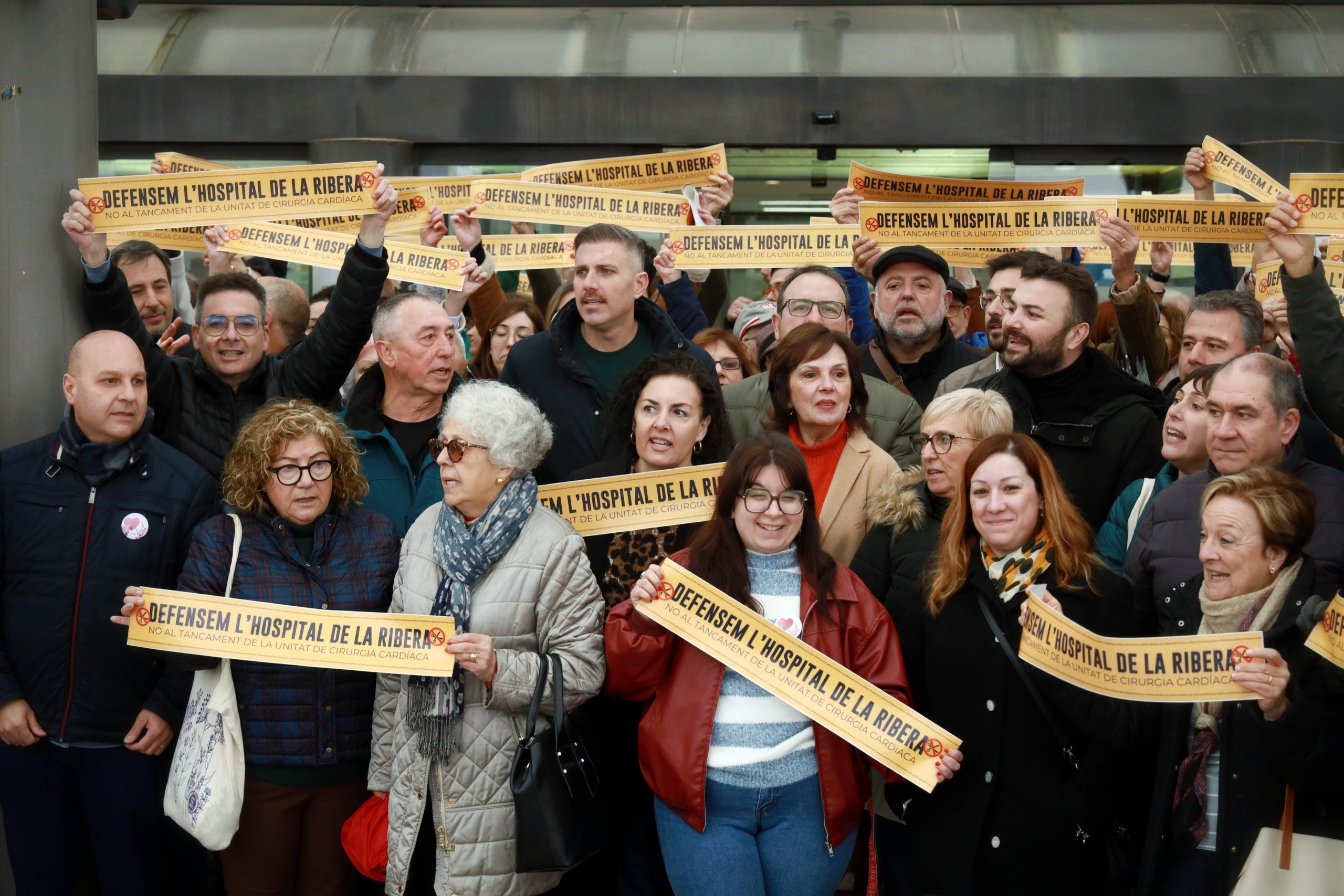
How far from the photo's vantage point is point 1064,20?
13.2 meters

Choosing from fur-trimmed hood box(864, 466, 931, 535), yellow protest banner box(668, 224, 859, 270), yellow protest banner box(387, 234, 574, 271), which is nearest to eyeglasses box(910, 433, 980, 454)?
fur-trimmed hood box(864, 466, 931, 535)

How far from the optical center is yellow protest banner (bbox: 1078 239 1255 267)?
720 cm

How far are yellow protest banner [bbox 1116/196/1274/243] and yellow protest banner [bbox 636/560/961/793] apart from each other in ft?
9.49

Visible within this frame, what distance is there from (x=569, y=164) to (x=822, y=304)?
5.56 ft

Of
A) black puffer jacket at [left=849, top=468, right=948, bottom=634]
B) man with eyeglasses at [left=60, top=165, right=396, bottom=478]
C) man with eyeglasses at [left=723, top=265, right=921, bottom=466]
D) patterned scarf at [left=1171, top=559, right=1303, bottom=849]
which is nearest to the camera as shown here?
patterned scarf at [left=1171, top=559, right=1303, bottom=849]

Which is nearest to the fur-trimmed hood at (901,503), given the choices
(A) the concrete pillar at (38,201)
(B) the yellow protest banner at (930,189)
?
(B) the yellow protest banner at (930,189)

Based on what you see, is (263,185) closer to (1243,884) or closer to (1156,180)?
(1243,884)

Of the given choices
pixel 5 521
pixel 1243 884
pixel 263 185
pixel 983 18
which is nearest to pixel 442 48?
pixel 983 18

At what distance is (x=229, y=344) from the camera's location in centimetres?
589

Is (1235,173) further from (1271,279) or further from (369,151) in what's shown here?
(369,151)

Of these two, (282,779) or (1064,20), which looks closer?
(282,779)

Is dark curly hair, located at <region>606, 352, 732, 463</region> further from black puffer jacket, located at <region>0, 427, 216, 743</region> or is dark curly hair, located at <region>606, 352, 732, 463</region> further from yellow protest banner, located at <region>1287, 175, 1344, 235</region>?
yellow protest banner, located at <region>1287, 175, 1344, 235</region>

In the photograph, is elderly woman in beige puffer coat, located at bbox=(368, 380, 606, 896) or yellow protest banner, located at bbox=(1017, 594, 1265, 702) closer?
yellow protest banner, located at bbox=(1017, 594, 1265, 702)

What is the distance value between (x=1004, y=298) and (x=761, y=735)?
2820 mm
